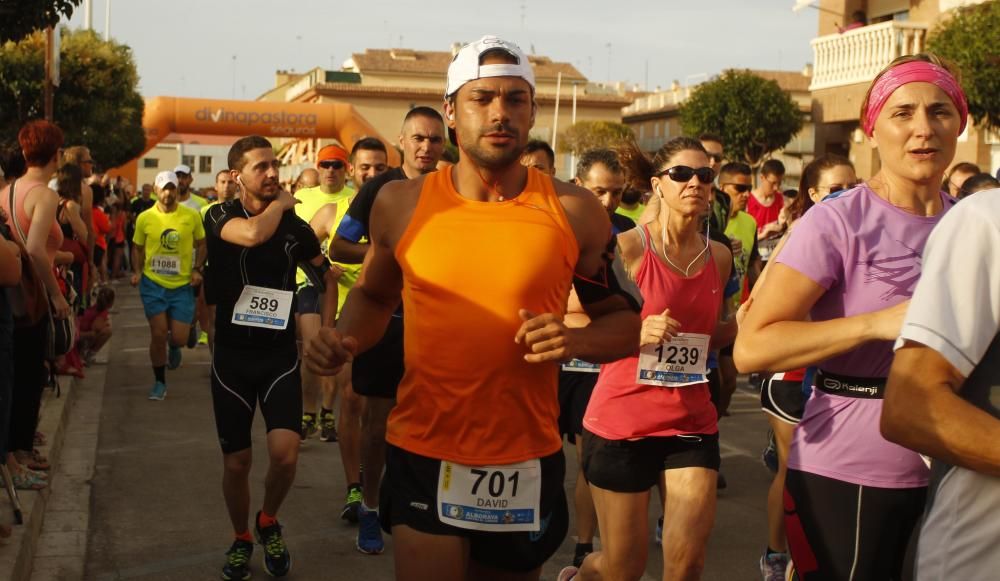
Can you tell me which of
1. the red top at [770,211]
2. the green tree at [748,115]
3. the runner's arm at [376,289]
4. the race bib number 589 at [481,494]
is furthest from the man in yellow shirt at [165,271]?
the green tree at [748,115]

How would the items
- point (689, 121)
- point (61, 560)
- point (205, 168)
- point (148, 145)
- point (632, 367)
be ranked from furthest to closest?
Answer: point (205, 168), point (689, 121), point (148, 145), point (61, 560), point (632, 367)

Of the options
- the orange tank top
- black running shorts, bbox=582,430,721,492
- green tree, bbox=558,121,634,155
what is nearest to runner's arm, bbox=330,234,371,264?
black running shorts, bbox=582,430,721,492

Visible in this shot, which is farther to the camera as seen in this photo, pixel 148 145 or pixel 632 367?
pixel 148 145

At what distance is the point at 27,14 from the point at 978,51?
14858mm

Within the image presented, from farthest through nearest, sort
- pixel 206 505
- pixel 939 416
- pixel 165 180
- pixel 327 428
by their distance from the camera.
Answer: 1. pixel 165 180
2. pixel 327 428
3. pixel 206 505
4. pixel 939 416

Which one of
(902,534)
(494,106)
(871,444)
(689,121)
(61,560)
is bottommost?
(61,560)

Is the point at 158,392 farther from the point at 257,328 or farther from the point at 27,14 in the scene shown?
the point at 257,328

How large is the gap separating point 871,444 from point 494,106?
1419mm

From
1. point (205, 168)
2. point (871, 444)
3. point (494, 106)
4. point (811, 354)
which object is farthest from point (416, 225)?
point (205, 168)

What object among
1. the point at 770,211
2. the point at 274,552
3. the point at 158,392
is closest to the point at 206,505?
the point at 274,552

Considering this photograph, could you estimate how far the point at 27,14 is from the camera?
1098 centimetres

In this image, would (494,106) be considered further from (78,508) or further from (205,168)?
(205,168)

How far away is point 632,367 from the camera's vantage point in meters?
5.45

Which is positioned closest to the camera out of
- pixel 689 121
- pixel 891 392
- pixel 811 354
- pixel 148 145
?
pixel 891 392
